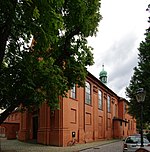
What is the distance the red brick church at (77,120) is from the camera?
32634 millimetres

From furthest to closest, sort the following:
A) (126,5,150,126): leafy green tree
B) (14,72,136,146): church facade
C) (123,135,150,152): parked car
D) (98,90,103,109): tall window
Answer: (98,90,103,109): tall window → (14,72,136,146): church facade → (126,5,150,126): leafy green tree → (123,135,150,152): parked car

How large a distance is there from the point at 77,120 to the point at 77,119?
121 mm

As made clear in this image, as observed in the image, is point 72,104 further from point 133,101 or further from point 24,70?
point 24,70

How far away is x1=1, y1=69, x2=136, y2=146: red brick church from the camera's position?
32634 millimetres

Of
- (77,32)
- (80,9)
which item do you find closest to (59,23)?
(80,9)

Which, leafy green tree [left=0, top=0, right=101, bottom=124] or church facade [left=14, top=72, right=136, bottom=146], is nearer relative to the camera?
leafy green tree [left=0, top=0, right=101, bottom=124]

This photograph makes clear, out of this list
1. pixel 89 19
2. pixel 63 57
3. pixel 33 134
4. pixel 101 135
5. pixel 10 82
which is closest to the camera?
pixel 10 82

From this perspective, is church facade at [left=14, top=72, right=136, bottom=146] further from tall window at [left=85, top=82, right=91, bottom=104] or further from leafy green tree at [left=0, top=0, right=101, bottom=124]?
leafy green tree at [left=0, top=0, right=101, bottom=124]

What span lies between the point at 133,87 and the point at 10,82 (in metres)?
18.1

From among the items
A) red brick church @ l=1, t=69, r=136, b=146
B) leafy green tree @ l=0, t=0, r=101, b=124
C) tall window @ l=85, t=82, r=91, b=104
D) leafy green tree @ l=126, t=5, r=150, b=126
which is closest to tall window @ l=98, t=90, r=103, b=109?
red brick church @ l=1, t=69, r=136, b=146

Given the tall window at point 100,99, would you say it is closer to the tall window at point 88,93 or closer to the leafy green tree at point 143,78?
the tall window at point 88,93

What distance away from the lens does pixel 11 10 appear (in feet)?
41.7

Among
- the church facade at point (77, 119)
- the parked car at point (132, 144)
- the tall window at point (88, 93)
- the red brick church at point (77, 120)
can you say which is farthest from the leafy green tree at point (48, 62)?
the tall window at point (88, 93)

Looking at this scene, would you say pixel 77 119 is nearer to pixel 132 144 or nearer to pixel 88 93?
pixel 88 93
